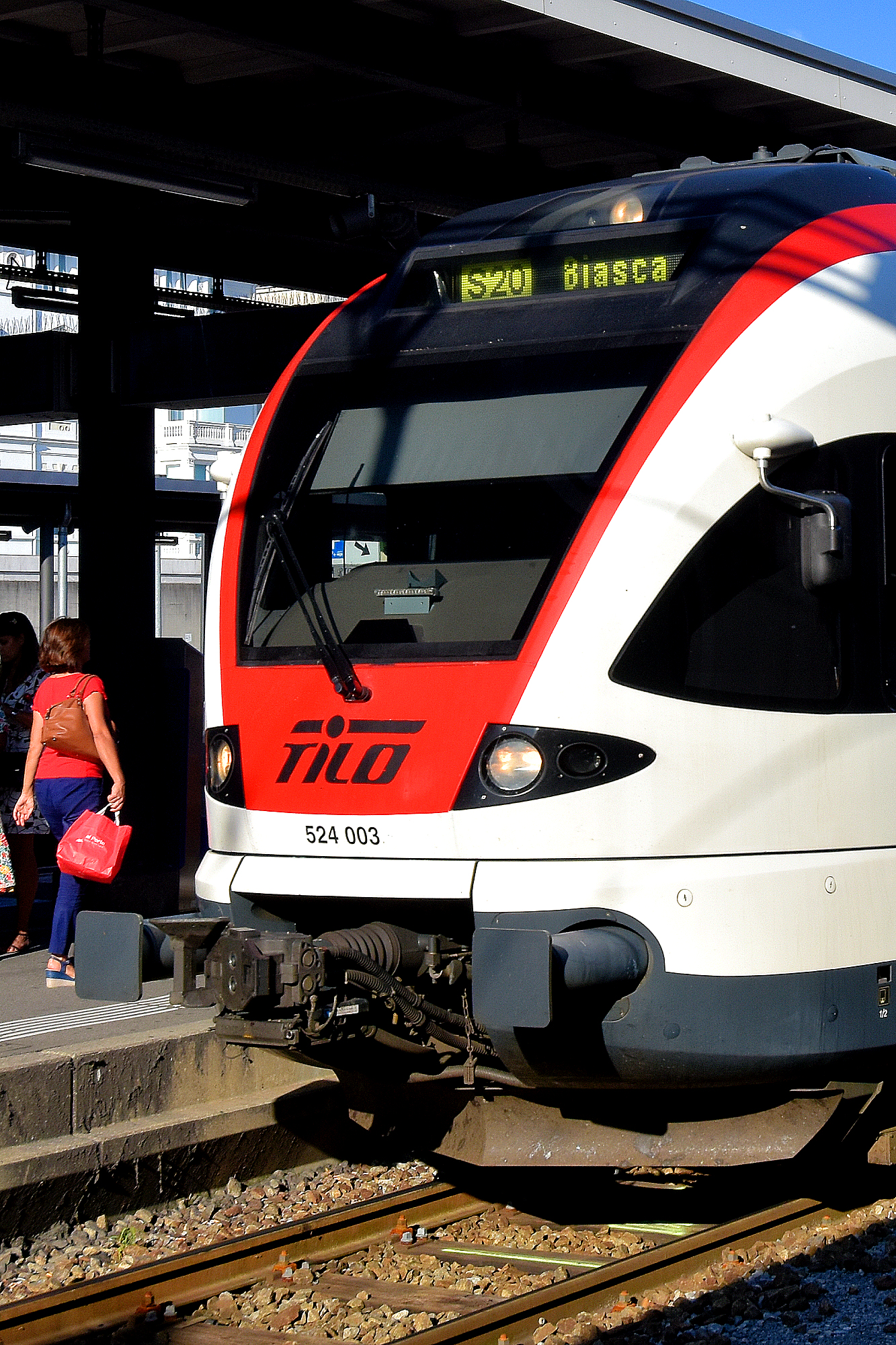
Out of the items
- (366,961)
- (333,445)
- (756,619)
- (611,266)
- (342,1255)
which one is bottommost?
(342,1255)

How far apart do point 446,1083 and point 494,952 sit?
1280 mm

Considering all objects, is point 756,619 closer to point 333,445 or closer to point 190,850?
point 333,445

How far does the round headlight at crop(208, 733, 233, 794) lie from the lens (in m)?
5.74

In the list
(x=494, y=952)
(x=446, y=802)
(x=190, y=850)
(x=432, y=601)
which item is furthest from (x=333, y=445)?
(x=190, y=850)

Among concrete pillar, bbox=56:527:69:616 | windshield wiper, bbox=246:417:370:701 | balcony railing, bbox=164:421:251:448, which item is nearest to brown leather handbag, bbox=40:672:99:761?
windshield wiper, bbox=246:417:370:701

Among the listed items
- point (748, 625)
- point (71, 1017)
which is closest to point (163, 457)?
point (71, 1017)

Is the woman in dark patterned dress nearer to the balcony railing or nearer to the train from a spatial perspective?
the train

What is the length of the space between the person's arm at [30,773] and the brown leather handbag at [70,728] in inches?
2.3

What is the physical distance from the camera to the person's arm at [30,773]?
826 cm

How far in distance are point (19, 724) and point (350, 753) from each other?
4.70m

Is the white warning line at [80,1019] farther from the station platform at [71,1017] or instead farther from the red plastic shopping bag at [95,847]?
the red plastic shopping bag at [95,847]

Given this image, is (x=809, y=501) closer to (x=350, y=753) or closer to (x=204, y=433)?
(x=350, y=753)

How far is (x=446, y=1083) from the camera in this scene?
598cm

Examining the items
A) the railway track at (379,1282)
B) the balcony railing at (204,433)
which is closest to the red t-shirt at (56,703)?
the railway track at (379,1282)
